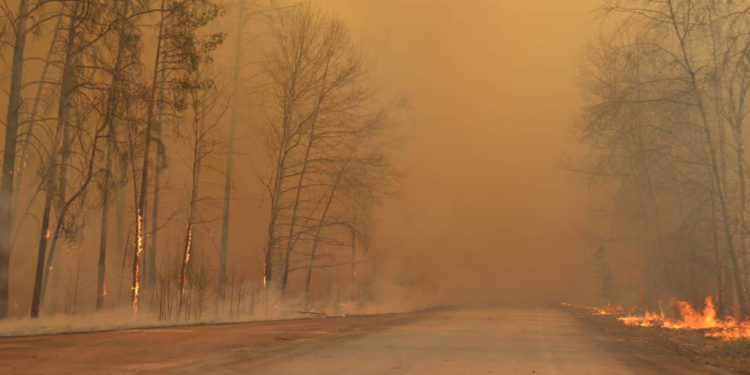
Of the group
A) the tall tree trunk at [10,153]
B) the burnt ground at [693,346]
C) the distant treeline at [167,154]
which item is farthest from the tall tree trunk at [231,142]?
the burnt ground at [693,346]

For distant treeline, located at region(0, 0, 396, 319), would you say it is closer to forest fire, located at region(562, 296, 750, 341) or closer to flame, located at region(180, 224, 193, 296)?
flame, located at region(180, 224, 193, 296)

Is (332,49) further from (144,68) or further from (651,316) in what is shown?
(651,316)

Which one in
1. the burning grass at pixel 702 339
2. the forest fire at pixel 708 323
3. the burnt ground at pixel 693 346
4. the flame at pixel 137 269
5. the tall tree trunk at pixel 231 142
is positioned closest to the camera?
the burnt ground at pixel 693 346

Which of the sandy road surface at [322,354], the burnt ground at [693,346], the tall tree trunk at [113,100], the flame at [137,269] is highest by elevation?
the tall tree trunk at [113,100]

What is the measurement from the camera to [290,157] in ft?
95.7

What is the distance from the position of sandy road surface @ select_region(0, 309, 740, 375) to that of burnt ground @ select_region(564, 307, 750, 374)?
53 centimetres

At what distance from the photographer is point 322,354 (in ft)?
35.7

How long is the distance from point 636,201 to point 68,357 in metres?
26.1

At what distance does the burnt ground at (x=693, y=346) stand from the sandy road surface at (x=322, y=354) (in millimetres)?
532

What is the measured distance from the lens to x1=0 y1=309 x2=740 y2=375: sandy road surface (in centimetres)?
898

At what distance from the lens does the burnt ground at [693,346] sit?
11133 millimetres

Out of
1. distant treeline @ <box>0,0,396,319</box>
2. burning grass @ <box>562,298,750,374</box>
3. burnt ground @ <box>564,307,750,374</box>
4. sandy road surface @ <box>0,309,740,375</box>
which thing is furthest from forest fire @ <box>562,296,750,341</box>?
distant treeline @ <box>0,0,396,319</box>

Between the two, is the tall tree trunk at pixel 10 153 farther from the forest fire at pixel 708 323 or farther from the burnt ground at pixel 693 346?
the forest fire at pixel 708 323

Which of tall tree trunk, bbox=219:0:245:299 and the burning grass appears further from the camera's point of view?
tall tree trunk, bbox=219:0:245:299
